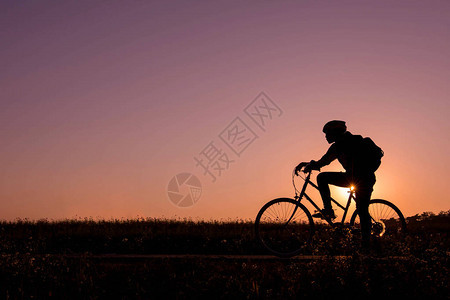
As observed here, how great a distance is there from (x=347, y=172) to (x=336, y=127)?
2.88 feet

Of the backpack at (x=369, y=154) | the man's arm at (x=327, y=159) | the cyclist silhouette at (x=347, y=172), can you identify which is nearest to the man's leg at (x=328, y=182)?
the cyclist silhouette at (x=347, y=172)

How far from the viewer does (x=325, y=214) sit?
29.2ft

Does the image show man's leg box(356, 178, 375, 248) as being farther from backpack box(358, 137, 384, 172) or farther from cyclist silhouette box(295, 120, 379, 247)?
backpack box(358, 137, 384, 172)

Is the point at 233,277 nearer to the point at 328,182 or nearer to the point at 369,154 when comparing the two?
the point at 328,182

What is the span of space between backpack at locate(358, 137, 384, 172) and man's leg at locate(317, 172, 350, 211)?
44cm

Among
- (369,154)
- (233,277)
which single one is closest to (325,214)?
(369,154)

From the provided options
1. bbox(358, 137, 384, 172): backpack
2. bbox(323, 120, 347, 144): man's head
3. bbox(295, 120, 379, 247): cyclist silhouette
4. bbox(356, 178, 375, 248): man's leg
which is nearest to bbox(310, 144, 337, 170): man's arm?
bbox(295, 120, 379, 247): cyclist silhouette

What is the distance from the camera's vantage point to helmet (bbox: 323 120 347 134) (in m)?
8.45

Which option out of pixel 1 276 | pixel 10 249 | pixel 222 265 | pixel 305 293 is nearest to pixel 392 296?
pixel 305 293

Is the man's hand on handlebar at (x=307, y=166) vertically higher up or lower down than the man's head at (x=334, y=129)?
lower down

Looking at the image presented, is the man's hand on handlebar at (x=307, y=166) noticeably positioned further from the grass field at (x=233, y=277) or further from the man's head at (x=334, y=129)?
the grass field at (x=233, y=277)

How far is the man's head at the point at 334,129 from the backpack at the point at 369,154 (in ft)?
1.38

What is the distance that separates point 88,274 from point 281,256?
3.63 meters

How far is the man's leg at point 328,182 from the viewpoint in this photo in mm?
8695
